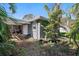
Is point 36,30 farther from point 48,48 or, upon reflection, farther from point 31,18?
point 48,48

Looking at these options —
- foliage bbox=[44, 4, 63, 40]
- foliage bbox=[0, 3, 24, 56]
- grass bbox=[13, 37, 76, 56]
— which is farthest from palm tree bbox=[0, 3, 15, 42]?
foliage bbox=[44, 4, 63, 40]

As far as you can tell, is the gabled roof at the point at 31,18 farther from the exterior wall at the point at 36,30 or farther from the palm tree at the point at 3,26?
the palm tree at the point at 3,26

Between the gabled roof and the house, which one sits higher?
the gabled roof

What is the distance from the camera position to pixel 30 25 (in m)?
5.79

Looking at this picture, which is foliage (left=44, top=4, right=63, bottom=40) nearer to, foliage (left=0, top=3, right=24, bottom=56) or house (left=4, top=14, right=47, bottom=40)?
house (left=4, top=14, right=47, bottom=40)

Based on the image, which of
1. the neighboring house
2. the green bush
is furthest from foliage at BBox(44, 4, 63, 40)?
the green bush

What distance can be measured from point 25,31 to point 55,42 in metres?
0.38

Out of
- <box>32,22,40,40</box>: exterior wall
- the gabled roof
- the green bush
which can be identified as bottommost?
the green bush

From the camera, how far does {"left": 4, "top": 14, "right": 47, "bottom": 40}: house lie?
18.9 ft

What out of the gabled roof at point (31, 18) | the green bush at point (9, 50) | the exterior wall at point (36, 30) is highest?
the gabled roof at point (31, 18)

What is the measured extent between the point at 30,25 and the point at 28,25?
0.08ft

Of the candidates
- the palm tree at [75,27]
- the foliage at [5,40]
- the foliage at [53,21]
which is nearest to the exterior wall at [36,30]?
the foliage at [53,21]

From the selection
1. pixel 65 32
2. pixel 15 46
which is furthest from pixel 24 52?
pixel 65 32

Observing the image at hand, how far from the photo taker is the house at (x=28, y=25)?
576 cm
